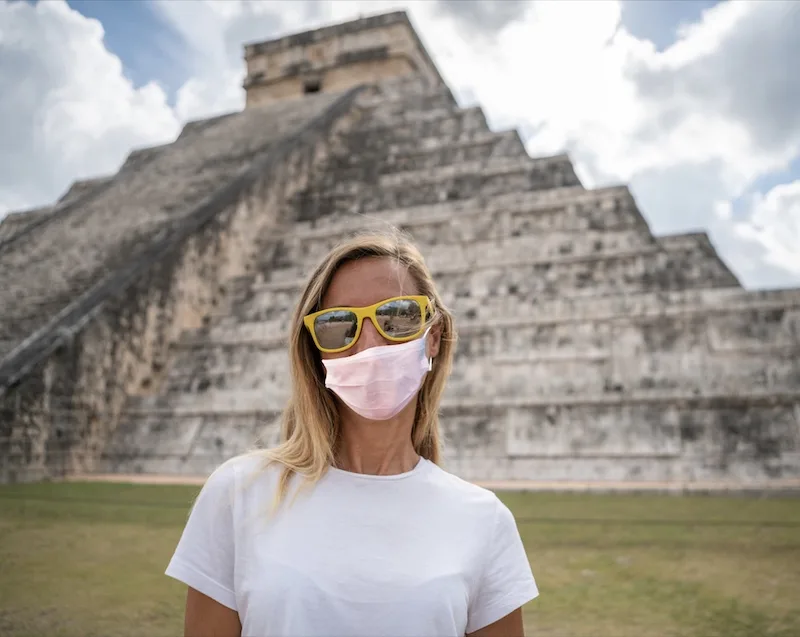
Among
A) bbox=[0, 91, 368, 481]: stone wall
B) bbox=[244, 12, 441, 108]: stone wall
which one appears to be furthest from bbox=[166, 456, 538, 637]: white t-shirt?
bbox=[244, 12, 441, 108]: stone wall

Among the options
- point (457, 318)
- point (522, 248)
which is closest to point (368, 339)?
point (457, 318)

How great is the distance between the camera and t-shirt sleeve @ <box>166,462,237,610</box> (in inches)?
46.6

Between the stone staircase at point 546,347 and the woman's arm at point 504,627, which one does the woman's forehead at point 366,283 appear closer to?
the woman's arm at point 504,627

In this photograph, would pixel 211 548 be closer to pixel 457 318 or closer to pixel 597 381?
pixel 597 381

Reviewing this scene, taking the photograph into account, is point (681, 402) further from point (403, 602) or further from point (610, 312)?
point (403, 602)

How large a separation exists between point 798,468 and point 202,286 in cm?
635

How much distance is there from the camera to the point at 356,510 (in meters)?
1.22

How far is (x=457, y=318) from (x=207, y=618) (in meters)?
6.58

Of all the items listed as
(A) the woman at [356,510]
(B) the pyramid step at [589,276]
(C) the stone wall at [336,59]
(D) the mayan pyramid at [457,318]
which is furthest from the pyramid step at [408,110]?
(A) the woman at [356,510]

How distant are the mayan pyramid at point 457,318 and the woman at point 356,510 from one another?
4.73 metres

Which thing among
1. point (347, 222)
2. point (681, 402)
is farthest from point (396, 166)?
point (681, 402)

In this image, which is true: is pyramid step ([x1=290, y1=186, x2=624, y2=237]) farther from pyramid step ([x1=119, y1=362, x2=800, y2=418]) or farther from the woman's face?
the woman's face

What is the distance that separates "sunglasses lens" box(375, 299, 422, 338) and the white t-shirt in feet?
0.82

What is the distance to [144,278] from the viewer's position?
809 centimetres
